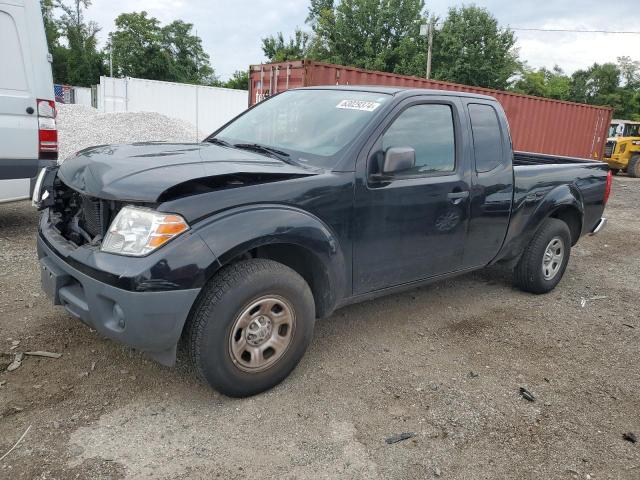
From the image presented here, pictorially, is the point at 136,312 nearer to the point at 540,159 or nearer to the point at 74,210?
the point at 74,210

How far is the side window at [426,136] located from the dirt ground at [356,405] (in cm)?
129

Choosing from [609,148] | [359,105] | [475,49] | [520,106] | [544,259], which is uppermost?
[475,49]

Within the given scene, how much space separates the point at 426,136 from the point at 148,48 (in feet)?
192

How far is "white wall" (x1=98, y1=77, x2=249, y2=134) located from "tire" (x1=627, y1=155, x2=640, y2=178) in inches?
687

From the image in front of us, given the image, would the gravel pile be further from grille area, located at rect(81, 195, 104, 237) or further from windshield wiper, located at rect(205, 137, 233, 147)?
grille area, located at rect(81, 195, 104, 237)

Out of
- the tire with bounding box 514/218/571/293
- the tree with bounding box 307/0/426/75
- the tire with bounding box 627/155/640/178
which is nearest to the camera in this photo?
the tire with bounding box 514/218/571/293

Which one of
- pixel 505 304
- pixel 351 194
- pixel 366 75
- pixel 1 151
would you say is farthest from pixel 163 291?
pixel 366 75

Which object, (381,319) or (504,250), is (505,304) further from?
(381,319)

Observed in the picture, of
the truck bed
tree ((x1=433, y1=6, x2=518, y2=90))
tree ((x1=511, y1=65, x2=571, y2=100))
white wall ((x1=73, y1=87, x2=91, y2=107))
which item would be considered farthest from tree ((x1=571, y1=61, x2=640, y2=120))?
the truck bed

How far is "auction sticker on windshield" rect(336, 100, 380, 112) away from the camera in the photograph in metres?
3.51

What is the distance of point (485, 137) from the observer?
4.18m

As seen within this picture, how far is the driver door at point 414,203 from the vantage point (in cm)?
335

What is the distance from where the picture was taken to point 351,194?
10.6 feet

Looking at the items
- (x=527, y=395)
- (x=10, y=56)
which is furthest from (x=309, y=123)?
(x=10, y=56)
